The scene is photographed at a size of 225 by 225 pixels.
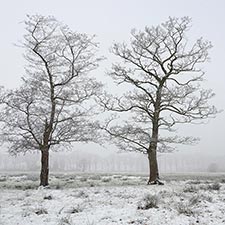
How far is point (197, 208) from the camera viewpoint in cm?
Answer: 968

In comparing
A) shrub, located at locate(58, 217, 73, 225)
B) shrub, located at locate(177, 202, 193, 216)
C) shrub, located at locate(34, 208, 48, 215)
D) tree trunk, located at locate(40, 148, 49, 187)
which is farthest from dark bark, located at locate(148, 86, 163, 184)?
shrub, located at locate(58, 217, 73, 225)

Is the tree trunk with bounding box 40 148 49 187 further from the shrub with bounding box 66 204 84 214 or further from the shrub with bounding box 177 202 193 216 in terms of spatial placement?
the shrub with bounding box 177 202 193 216

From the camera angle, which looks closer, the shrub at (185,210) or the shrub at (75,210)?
the shrub at (185,210)

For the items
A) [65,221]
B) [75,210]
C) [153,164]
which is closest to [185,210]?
[75,210]

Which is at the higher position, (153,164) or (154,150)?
(154,150)

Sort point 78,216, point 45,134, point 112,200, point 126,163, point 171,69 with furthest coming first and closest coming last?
point 126,163 < point 171,69 < point 45,134 < point 112,200 < point 78,216

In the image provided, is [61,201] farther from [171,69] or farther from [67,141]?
[171,69]

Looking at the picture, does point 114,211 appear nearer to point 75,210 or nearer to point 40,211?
point 75,210

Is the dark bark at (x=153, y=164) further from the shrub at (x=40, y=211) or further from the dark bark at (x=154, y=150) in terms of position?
the shrub at (x=40, y=211)

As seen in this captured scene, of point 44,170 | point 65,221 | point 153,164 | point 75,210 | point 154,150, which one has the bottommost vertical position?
point 65,221

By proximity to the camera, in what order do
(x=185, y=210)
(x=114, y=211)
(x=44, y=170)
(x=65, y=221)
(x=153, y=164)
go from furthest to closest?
(x=153, y=164)
(x=44, y=170)
(x=114, y=211)
(x=185, y=210)
(x=65, y=221)

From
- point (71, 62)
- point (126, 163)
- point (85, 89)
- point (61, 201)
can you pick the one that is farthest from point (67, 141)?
point (126, 163)

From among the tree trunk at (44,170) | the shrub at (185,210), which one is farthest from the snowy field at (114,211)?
the tree trunk at (44,170)

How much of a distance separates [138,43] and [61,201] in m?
12.6
